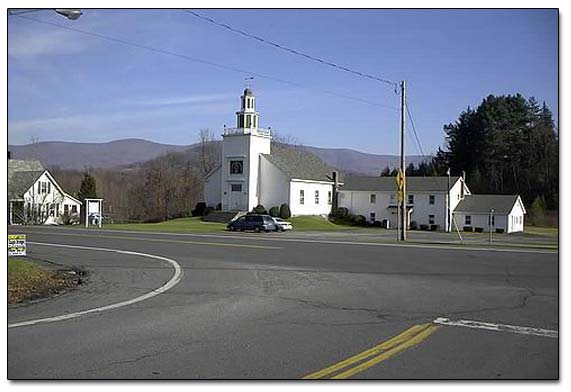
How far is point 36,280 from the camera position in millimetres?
9016

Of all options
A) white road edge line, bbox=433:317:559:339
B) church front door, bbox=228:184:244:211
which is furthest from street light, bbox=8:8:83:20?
church front door, bbox=228:184:244:211

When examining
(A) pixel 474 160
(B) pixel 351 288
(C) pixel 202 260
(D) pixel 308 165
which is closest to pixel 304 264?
(C) pixel 202 260

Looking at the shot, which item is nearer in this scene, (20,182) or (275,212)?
(20,182)

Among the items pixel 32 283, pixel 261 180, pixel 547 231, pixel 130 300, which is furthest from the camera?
pixel 261 180

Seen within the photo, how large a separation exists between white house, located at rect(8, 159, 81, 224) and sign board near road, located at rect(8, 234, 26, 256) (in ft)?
0.43

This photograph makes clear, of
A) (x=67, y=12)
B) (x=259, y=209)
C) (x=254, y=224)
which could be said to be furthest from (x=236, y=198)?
(x=67, y=12)

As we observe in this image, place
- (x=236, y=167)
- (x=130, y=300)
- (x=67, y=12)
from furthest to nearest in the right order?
(x=236, y=167) → (x=130, y=300) → (x=67, y=12)

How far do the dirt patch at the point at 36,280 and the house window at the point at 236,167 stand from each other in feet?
132

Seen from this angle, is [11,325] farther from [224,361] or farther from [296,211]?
[296,211]

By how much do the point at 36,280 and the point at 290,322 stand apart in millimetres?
3399

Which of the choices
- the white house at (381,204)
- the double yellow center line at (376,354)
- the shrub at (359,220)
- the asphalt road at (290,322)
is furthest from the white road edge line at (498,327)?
the shrub at (359,220)

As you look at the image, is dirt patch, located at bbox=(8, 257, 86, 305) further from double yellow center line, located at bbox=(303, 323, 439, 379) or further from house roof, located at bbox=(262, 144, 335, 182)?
house roof, located at bbox=(262, 144, 335, 182)

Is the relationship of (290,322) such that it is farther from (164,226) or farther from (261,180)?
(261,180)

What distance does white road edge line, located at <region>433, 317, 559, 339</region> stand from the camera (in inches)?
277
